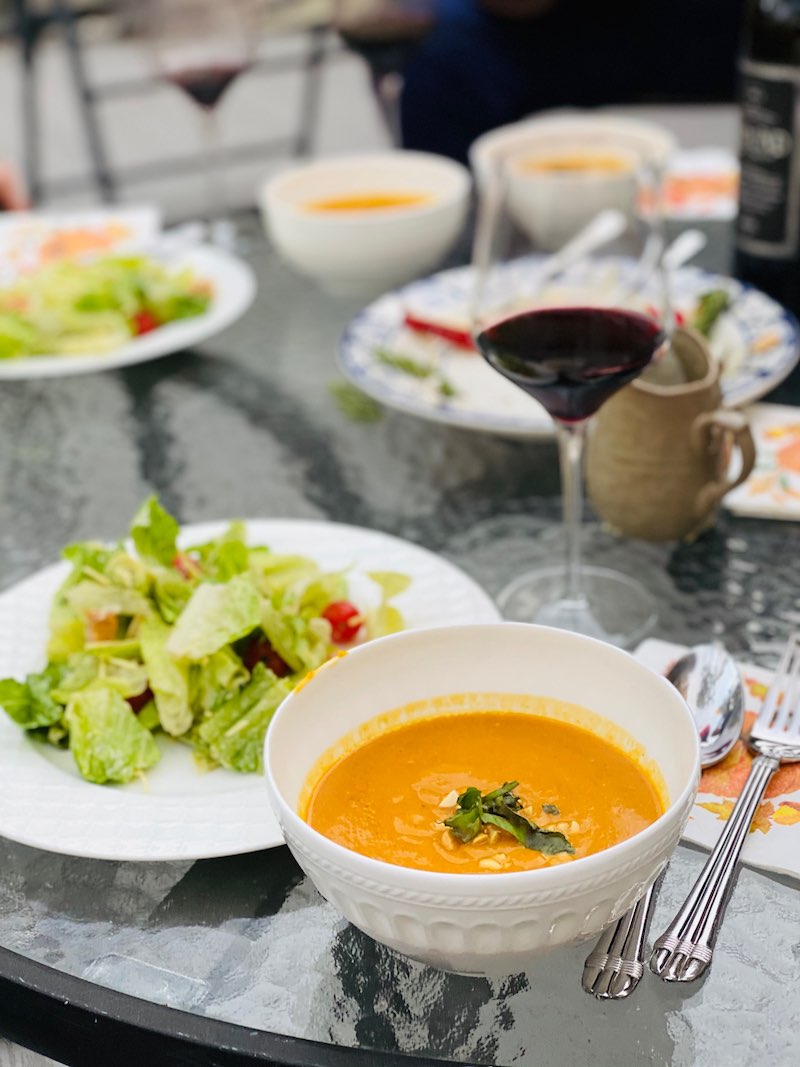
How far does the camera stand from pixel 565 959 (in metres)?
0.74

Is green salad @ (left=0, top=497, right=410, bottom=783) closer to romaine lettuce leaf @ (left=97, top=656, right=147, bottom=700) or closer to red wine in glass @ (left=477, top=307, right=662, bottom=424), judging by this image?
romaine lettuce leaf @ (left=97, top=656, right=147, bottom=700)

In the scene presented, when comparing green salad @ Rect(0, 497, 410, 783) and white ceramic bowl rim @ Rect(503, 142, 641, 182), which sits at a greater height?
white ceramic bowl rim @ Rect(503, 142, 641, 182)

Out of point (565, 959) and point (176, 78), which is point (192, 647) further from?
point (176, 78)

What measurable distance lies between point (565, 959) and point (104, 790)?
13.1 inches

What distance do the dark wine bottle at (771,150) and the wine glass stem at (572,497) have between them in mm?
643

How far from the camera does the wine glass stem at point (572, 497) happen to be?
1.08m

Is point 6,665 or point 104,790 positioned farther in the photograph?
point 6,665

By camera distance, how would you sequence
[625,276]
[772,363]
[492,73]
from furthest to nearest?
1. [492,73]
2. [772,363]
3. [625,276]

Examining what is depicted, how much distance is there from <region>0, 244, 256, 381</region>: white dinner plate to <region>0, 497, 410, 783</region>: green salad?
0.58m

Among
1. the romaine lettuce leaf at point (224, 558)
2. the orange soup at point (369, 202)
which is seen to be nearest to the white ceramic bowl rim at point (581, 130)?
the orange soup at point (369, 202)

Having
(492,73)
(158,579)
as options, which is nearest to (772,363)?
(158,579)

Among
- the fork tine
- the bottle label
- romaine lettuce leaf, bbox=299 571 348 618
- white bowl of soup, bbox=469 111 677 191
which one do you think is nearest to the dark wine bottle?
the bottle label

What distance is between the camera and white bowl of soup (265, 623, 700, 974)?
0.63 metres

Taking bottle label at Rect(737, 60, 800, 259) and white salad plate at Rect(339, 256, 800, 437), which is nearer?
white salad plate at Rect(339, 256, 800, 437)
